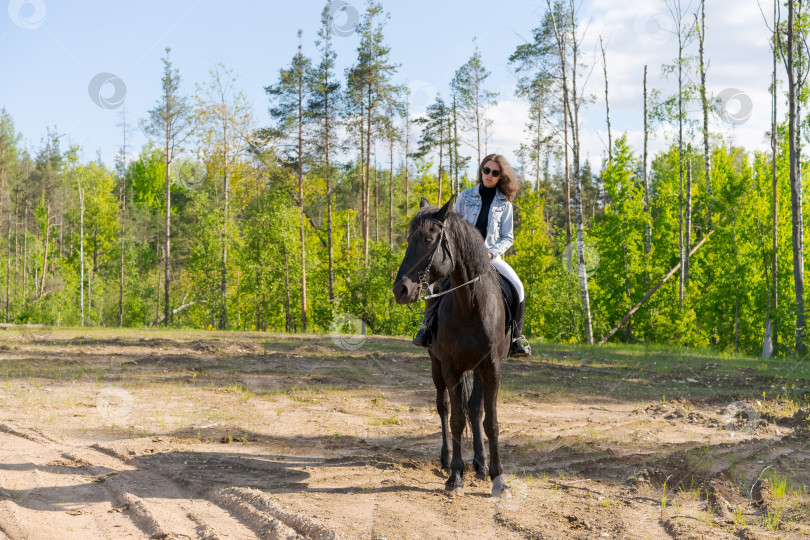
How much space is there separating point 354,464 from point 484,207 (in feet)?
10.4

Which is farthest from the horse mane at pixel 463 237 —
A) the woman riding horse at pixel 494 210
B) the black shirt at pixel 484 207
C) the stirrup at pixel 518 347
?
the stirrup at pixel 518 347

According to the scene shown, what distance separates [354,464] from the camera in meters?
6.53

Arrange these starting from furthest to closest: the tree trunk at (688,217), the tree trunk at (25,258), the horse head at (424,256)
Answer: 1. the tree trunk at (25,258)
2. the tree trunk at (688,217)
3. the horse head at (424,256)

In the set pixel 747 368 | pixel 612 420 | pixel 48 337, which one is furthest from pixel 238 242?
pixel 612 420

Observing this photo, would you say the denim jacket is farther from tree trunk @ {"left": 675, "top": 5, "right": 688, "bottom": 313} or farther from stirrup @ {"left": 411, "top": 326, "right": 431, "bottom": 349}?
tree trunk @ {"left": 675, "top": 5, "right": 688, "bottom": 313}

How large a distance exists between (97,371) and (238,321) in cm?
2991

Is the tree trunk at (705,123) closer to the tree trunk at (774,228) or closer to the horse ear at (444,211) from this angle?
the tree trunk at (774,228)

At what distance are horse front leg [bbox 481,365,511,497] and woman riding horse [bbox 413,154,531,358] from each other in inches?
30.2

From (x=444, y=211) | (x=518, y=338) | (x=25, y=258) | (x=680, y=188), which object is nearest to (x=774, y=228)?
(x=680, y=188)

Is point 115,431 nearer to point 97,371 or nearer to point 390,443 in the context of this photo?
point 390,443

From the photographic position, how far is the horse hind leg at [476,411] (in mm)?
5957

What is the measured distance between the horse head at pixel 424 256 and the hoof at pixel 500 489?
216 cm

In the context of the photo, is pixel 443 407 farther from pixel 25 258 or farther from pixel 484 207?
pixel 25 258

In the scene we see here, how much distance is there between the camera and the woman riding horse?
619cm
